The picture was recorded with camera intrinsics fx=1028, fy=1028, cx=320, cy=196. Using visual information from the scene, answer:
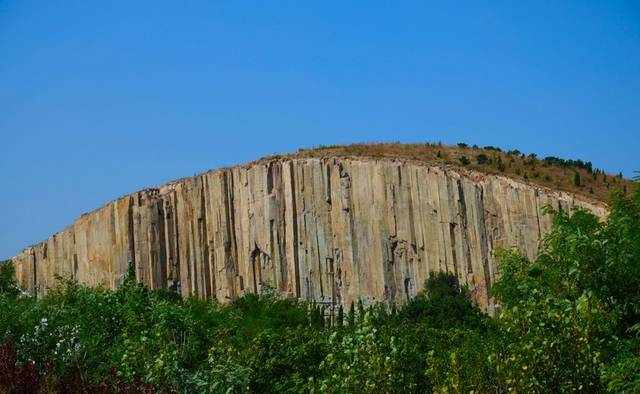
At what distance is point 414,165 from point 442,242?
4145mm

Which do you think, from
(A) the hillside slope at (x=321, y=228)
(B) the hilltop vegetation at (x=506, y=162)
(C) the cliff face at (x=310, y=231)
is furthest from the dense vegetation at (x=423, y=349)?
(B) the hilltop vegetation at (x=506, y=162)

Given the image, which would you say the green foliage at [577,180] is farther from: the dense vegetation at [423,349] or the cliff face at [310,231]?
the dense vegetation at [423,349]

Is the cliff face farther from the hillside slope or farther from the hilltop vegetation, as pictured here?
the hilltop vegetation

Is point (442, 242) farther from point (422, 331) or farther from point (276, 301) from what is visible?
point (422, 331)

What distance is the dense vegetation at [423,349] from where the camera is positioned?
12.9m

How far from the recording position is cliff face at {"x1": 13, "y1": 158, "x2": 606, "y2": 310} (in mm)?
44344

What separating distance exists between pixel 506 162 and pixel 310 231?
11717mm

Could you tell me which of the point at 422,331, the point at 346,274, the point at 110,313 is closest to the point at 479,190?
the point at 346,274

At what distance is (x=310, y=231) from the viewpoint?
5025 centimetres

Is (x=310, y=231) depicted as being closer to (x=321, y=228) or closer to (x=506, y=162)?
(x=321, y=228)

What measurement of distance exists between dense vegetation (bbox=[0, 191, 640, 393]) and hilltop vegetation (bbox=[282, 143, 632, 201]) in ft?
83.8

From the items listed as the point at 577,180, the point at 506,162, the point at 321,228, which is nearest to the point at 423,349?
the point at 321,228

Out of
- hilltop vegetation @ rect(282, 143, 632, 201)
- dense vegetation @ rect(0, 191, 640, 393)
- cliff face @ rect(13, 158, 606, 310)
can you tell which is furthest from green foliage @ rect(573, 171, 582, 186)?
dense vegetation @ rect(0, 191, 640, 393)

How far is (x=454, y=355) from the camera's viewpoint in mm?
12922
